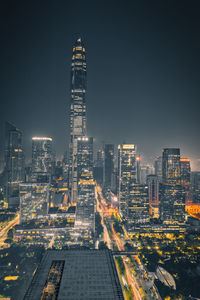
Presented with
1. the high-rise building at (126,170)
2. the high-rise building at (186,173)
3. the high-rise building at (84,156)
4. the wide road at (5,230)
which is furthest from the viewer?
the high-rise building at (186,173)

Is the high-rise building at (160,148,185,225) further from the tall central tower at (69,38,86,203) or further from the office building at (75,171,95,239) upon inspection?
the tall central tower at (69,38,86,203)

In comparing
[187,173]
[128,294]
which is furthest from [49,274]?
[187,173]

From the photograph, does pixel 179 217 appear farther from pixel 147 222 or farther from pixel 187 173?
pixel 187 173

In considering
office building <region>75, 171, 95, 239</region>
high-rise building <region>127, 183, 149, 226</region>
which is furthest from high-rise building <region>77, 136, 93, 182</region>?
high-rise building <region>127, 183, 149, 226</region>

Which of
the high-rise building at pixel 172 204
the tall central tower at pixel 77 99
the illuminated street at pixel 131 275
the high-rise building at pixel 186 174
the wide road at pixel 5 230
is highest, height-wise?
the tall central tower at pixel 77 99

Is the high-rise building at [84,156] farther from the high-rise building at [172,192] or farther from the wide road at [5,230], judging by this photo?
the high-rise building at [172,192]

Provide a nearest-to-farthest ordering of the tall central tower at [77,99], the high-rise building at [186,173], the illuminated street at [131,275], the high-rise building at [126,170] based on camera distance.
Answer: the illuminated street at [131,275] < the high-rise building at [126,170] < the high-rise building at [186,173] < the tall central tower at [77,99]

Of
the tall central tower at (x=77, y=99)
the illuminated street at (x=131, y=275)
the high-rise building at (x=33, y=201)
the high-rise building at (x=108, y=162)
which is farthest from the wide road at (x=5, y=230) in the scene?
the high-rise building at (x=108, y=162)

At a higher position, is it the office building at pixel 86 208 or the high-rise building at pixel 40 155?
the high-rise building at pixel 40 155
